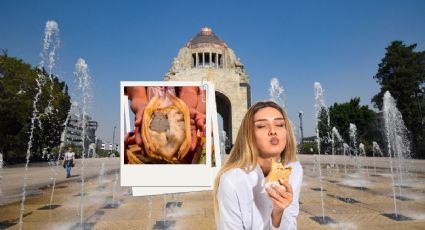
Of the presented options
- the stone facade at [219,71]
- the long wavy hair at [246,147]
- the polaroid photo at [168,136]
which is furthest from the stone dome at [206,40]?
the long wavy hair at [246,147]

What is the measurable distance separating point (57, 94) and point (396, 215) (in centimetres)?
3352

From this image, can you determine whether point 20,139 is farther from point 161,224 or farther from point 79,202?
point 161,224

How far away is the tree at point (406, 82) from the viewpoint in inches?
1536

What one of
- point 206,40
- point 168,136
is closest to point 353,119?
point 206,40

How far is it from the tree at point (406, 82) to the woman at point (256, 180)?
4314 cm

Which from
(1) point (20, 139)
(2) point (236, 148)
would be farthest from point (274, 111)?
(1) point (20, 139)

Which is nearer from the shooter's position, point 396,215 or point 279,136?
point 279,136

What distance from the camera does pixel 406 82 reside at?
41438mm

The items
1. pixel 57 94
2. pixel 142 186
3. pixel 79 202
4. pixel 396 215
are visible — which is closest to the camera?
pixel 142 186

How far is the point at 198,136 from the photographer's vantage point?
6.66ft

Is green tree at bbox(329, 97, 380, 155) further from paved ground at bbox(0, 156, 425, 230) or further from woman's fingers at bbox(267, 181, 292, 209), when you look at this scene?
woman's fingers at bbox(267, 181, 292, 209)

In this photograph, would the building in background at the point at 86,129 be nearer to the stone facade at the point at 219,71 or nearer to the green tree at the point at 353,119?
the stone facade at the point at 219,71

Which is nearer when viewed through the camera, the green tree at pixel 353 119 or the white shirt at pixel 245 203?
the white shirt at pixel 245 203

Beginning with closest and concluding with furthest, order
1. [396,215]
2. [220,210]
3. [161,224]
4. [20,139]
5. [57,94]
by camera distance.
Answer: [220,210] → [161,224] → [396,215] → [57,94] → [20,139]
